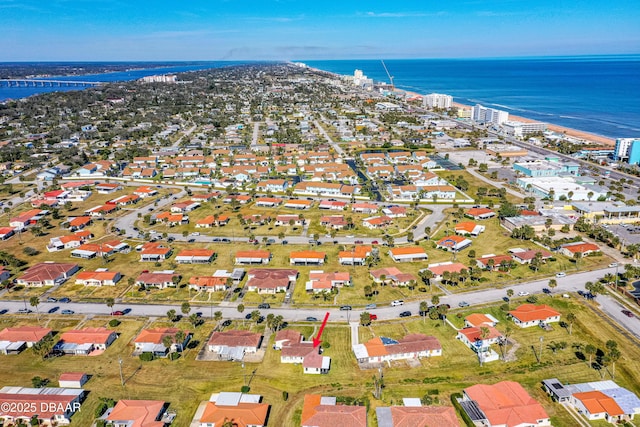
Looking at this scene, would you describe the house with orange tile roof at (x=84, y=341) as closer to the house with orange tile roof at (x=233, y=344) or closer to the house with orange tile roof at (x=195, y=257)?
the house with orange tile roof at (x=233, y=344)

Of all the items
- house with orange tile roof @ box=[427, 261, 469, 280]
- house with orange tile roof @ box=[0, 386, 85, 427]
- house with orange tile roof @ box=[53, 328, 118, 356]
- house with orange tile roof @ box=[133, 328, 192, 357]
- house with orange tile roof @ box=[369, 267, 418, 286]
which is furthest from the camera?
house with orange tile roof @ box=[427, 261, 469, 280]

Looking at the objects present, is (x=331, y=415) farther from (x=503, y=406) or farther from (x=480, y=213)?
(x=480, y=213)

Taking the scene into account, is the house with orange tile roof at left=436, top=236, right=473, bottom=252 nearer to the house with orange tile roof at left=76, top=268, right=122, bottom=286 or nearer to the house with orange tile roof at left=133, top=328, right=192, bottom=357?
the house with orange tile roof at left=133, top=328, right=192, bottom=357

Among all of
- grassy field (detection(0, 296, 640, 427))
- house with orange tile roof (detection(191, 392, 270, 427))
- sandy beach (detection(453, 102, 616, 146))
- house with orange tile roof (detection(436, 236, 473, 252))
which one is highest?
sandy beach (detection(453, 102, 616, 146))

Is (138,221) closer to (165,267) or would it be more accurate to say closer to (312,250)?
(165,267)

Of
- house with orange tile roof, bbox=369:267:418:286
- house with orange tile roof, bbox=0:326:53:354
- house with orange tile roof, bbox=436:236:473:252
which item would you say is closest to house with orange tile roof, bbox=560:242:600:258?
house with orange tile roof, bbox=436:236:473:252

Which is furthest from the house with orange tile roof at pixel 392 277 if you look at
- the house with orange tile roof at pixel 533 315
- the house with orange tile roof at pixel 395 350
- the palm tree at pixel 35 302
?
the palm tree at pixel 35 302
